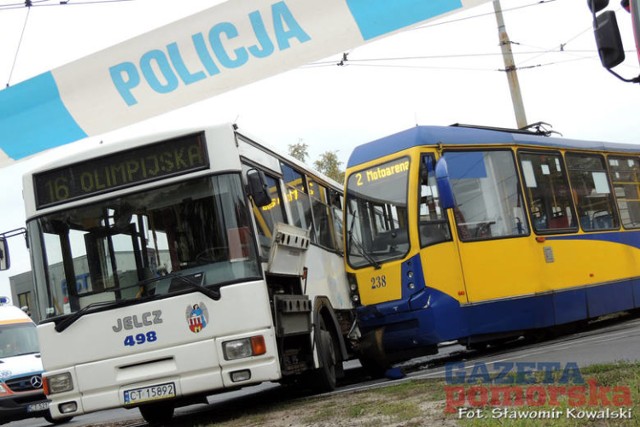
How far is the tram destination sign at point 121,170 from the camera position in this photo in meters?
9.36

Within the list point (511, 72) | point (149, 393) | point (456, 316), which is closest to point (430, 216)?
point (456, 316)

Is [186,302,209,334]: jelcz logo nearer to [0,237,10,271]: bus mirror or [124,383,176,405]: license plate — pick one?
[124,383,176,405]: license plate

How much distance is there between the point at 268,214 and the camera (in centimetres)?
1002

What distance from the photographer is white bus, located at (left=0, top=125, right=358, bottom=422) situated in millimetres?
8898

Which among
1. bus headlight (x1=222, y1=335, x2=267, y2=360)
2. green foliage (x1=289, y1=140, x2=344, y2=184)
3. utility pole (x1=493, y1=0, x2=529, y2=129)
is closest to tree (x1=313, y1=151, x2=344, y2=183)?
green foliage (x1=289, y1=140, x2=344, y2=184)

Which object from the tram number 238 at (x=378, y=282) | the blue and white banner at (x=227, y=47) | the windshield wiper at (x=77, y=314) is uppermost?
the blue and white banner at (x=227, y=47)

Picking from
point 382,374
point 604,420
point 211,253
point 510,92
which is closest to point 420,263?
point 382,374

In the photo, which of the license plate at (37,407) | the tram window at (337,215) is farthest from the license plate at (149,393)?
the license plate at (37,407)

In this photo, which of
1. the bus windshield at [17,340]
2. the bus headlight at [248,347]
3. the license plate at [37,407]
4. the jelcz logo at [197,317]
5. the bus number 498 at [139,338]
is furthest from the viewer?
the bus windshield at [17,340]

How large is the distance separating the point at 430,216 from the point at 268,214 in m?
3.19

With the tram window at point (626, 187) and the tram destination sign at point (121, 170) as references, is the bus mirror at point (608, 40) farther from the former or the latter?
the tram window at point (626, 187)

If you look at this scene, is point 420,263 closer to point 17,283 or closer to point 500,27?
point 500,27

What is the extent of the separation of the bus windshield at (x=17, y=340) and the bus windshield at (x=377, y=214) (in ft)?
25.6

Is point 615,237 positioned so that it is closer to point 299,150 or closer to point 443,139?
point 443,139
